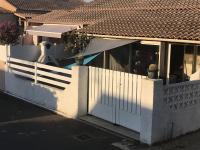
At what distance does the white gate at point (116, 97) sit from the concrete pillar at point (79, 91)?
0.19 meters

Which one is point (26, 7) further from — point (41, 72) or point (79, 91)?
point (79, 91)

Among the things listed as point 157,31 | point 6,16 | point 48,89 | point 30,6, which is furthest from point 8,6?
point 48,89

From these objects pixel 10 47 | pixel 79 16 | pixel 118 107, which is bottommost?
pixel 118 107

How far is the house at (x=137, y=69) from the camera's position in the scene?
1033 cm

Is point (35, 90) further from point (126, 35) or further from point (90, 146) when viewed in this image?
point (90, 146)

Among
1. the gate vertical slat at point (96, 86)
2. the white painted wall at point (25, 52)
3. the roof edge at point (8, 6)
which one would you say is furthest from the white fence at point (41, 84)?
the roof edge at point (8, 6)

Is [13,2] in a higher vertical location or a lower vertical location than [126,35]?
higher

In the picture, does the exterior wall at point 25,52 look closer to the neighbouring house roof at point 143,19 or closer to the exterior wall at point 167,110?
the neighbouring house roof at point 143,19

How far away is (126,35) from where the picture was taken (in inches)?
630

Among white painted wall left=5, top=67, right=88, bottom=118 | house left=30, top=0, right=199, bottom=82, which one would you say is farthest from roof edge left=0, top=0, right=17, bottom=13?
white painted wall left=5, top=67, right=88, bottom=118

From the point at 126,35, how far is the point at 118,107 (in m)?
5.11

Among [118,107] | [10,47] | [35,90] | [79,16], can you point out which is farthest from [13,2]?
[118,107]

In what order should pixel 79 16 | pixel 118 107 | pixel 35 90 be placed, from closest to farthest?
pixel 118 107
pixel 35 90
pixel 79 16

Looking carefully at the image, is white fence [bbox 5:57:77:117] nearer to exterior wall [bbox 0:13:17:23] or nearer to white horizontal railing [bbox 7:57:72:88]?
white horizontal railing [bbox 7:57:72:88]
